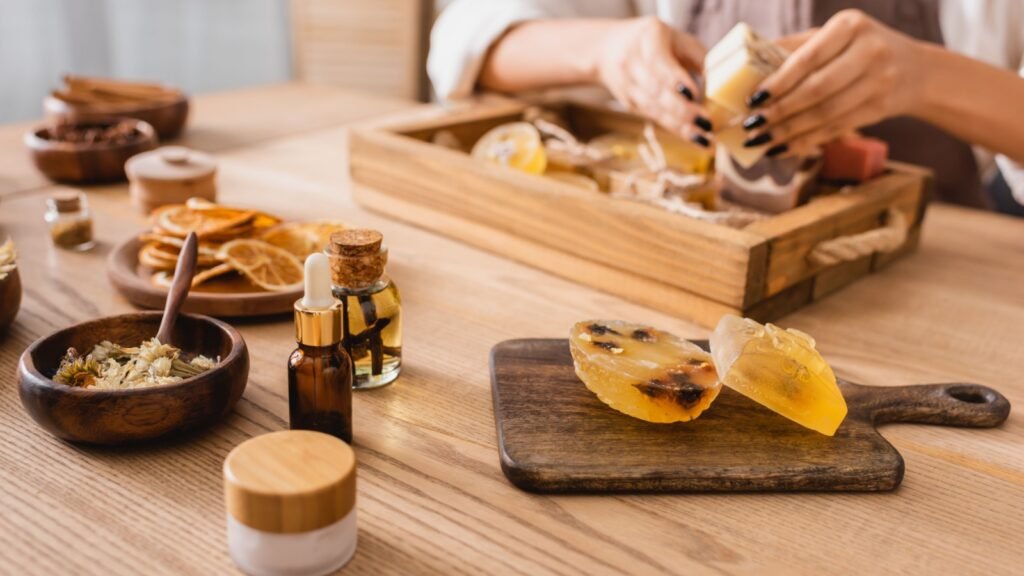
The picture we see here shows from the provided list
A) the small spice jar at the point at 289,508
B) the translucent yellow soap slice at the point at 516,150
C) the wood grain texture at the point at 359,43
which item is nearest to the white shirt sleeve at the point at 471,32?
the translucent yellow soap slice at the point at 516,150

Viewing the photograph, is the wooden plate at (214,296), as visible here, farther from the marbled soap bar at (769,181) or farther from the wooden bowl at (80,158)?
the marbled soap bar at (769,181)

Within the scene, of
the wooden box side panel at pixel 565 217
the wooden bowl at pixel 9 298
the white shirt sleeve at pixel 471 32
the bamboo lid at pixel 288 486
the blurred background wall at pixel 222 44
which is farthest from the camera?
A: the blurred background wall at pixel 222 44

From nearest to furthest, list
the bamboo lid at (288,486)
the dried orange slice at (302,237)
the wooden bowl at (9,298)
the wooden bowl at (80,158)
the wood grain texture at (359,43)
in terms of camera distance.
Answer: the bamboo lid at (288,486), the wooden bowl at (9,298), the dried orange slice at (302,237), the wooden bowl at (80,158), the wood grain texture at (359,43)

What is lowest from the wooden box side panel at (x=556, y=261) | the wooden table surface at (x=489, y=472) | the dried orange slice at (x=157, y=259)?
the wooden table surface at (x=489, y=472)

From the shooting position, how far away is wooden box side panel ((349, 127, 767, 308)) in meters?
1.05

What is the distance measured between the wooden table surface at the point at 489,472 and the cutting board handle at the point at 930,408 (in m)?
0.01

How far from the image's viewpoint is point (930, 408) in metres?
0.88

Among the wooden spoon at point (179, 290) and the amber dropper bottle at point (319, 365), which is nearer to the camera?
the amber dropper bottle at point (319, 365)

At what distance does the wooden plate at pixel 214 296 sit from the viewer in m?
1.03

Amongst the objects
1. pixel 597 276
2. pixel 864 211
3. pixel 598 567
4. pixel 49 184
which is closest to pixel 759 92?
pixel 864 211

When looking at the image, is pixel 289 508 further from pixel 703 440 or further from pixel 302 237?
pixel 302 237

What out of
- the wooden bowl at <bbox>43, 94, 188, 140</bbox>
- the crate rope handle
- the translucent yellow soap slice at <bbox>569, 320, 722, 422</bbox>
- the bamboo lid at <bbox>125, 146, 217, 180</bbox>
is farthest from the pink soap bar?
the wooden bowl at <bbox>43, 94, 188, 140</bbox>

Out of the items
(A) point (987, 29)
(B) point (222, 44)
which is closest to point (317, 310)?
(A) point (987, 29)

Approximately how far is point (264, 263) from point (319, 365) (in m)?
0.37
